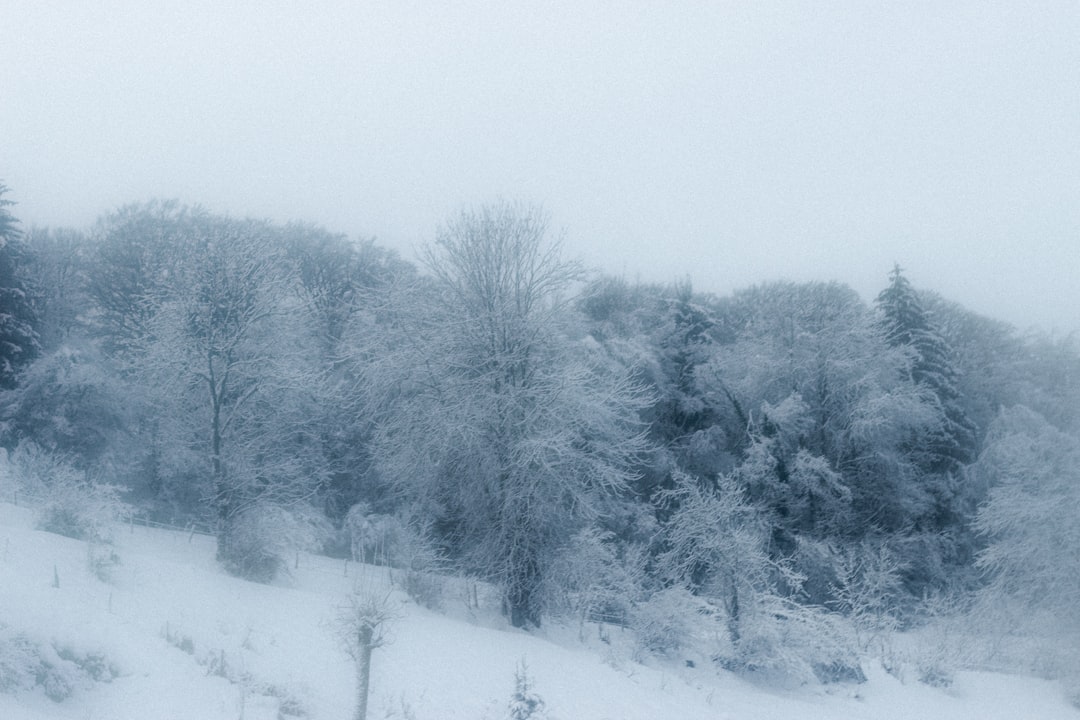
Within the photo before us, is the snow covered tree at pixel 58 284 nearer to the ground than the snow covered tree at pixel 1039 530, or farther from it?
farther from it

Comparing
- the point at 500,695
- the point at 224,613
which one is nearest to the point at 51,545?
the point at 224,613

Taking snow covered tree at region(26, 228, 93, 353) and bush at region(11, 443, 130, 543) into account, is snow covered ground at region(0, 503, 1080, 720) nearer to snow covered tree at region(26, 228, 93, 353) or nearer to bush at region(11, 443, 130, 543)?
bush at region(11, 443, 130, 543)

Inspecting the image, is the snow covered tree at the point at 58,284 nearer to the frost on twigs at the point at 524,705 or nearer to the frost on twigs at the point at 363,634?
the frost on twigs at the point at 363,634

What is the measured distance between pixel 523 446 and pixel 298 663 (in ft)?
21.9

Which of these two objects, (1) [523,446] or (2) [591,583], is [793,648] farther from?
(1) [523,446]

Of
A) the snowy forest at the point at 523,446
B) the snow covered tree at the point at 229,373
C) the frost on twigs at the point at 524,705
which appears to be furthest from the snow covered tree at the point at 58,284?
the frost on twigs at the point at 524,705

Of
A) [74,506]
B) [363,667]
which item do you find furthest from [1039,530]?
[74,506]

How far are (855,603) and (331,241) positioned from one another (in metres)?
26.0

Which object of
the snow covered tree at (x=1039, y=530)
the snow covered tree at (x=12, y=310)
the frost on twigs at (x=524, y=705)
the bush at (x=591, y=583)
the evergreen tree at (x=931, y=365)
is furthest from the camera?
the evergreen tree at (x=931, y=365)

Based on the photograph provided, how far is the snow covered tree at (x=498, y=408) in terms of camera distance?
16750mm

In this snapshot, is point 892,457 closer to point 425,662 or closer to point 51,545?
point 425,662

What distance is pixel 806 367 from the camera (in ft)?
93.6

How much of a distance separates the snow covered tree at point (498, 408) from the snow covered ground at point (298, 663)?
200 centimetres

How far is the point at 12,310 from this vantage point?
76.7ft
